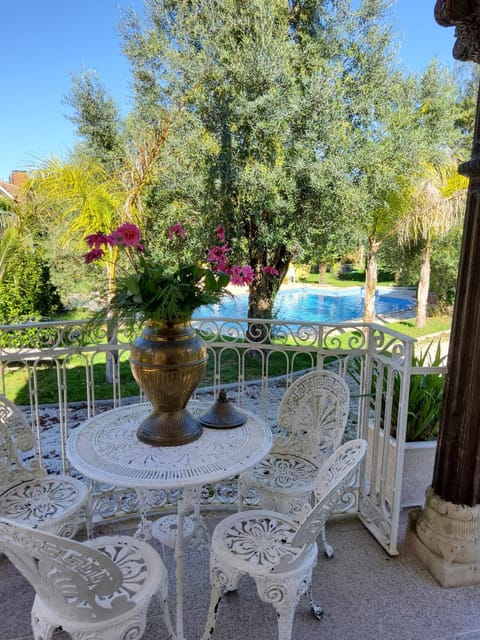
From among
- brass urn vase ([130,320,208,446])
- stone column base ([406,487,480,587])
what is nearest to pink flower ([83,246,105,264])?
brass urn vase ([130,320,208,446])

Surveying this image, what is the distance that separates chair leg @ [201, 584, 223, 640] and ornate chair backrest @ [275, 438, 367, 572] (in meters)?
0.26

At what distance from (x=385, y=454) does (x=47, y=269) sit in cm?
728

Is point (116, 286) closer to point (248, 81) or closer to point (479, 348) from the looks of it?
point (479, 348)

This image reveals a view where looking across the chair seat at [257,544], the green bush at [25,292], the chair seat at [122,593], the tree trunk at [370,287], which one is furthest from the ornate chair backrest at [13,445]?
the tree trunk at [370,287]

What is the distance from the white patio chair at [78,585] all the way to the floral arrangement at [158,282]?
0.74m

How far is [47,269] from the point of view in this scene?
25.4ft

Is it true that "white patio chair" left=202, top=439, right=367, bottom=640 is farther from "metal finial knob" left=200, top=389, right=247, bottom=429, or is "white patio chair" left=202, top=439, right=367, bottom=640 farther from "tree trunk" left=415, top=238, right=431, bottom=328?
"tree trunk" left=415, top=238, right=431, bottom=328

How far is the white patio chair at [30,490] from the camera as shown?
166 cm

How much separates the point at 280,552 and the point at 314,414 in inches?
32.2

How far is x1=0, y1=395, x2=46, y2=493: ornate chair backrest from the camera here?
1858 millimetres

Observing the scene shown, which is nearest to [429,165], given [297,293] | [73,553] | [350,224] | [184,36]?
[350,224]

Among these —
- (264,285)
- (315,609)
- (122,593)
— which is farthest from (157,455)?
(264,285)

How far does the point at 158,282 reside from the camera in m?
1.47

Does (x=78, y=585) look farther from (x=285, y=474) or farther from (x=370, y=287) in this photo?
(x=370, y=287)
